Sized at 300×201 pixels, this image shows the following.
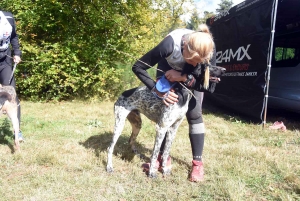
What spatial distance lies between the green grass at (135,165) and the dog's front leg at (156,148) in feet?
0.30

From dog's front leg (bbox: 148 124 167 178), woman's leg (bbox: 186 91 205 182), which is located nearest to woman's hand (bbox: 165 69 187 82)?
woman's leg (bbox: 186 91 205 182)

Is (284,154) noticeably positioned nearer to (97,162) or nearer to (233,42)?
(97,162)

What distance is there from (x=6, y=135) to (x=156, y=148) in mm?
2751

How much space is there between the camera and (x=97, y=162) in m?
3.45

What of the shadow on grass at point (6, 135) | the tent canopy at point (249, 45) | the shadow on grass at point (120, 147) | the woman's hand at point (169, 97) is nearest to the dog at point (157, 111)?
the woman's hand at point (169, 97)

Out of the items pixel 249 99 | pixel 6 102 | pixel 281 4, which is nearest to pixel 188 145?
pixel 249 99

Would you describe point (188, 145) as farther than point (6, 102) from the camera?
Yes

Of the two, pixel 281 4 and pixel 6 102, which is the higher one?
pixel 281 4

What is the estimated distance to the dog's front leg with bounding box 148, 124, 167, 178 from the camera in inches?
116

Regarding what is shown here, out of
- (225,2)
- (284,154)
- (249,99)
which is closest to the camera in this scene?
(284,154)

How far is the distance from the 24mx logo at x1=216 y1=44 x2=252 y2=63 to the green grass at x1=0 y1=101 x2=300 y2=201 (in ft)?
5.30

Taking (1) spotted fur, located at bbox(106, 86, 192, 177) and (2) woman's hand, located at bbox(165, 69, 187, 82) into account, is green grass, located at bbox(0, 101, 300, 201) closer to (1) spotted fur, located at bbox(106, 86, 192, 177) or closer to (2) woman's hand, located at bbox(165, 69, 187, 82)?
(1) spotted fur, located at bbox(106, 86, 192, 177)

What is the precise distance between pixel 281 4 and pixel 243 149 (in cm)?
341

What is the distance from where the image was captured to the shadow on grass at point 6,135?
13.3ft
